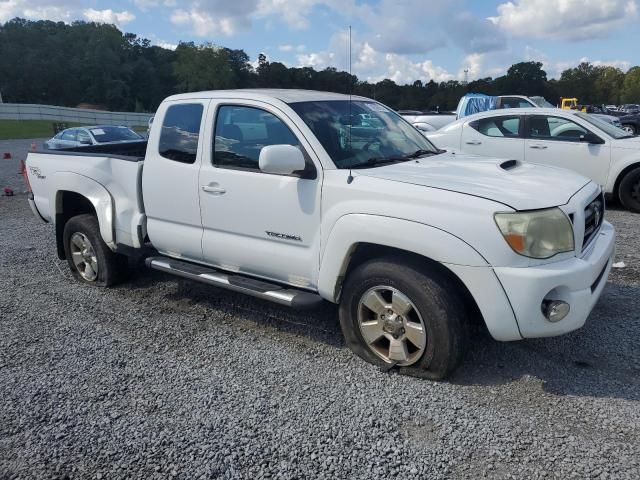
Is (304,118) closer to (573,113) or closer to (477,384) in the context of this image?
(477,384)

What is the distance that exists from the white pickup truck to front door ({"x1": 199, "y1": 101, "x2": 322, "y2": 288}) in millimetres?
11

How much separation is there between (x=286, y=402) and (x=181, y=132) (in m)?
2.50

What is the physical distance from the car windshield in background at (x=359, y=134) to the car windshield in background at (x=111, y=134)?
13.7m

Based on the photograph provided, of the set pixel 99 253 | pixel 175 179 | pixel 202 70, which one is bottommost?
pixel 99 253

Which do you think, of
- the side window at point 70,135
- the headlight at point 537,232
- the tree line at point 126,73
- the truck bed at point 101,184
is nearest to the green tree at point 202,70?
the tree line at point 126,73

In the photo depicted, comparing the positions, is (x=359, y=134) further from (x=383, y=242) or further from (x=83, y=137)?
(x=83, y=137)

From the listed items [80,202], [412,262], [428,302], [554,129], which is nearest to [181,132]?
[80,202]

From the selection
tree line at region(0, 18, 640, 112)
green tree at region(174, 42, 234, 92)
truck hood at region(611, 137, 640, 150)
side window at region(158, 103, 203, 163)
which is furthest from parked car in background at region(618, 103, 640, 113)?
green tree at region(174, 42, 234, 92)

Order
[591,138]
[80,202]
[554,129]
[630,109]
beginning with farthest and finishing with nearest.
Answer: [630,109] < [554,129] < [591,138] < [80,202]

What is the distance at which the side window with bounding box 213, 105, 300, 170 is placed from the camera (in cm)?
412

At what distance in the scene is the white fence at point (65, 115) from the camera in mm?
45719

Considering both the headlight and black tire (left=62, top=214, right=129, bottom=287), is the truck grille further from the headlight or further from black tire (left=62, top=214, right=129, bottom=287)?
black tire (left=62, top=214, right=129, bottom=287)

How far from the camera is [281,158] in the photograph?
364cm

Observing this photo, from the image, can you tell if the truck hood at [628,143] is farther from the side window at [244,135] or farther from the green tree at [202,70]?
the green tree at [202,70]
